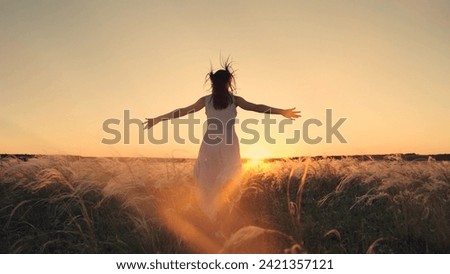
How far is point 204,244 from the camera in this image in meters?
4.31

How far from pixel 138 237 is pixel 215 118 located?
6.61ft

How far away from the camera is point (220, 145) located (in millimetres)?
5562

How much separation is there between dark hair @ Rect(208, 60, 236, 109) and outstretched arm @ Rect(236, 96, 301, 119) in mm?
158

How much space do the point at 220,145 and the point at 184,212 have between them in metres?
0.96

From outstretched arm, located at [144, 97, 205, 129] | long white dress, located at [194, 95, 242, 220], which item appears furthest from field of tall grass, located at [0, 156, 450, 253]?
outstretched arm, located at [144, 97, 205, 129]

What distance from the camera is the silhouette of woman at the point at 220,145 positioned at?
5477 millimetres

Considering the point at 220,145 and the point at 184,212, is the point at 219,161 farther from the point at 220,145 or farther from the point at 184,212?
the point at 184,212

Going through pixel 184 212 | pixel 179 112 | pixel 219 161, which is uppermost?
pixel 179 112

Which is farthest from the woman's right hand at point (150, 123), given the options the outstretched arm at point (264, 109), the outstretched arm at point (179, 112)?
the outstretched arm at point (264, 109)

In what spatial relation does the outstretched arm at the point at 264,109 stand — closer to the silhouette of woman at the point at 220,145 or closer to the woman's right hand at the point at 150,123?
the silhouette of woman at the point at 220,145

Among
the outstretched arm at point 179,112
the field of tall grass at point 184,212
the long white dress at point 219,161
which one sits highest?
the outstretched arm at point 179,112

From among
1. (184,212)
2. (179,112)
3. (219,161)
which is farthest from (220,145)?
(184,212)

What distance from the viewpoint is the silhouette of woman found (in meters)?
5.48
